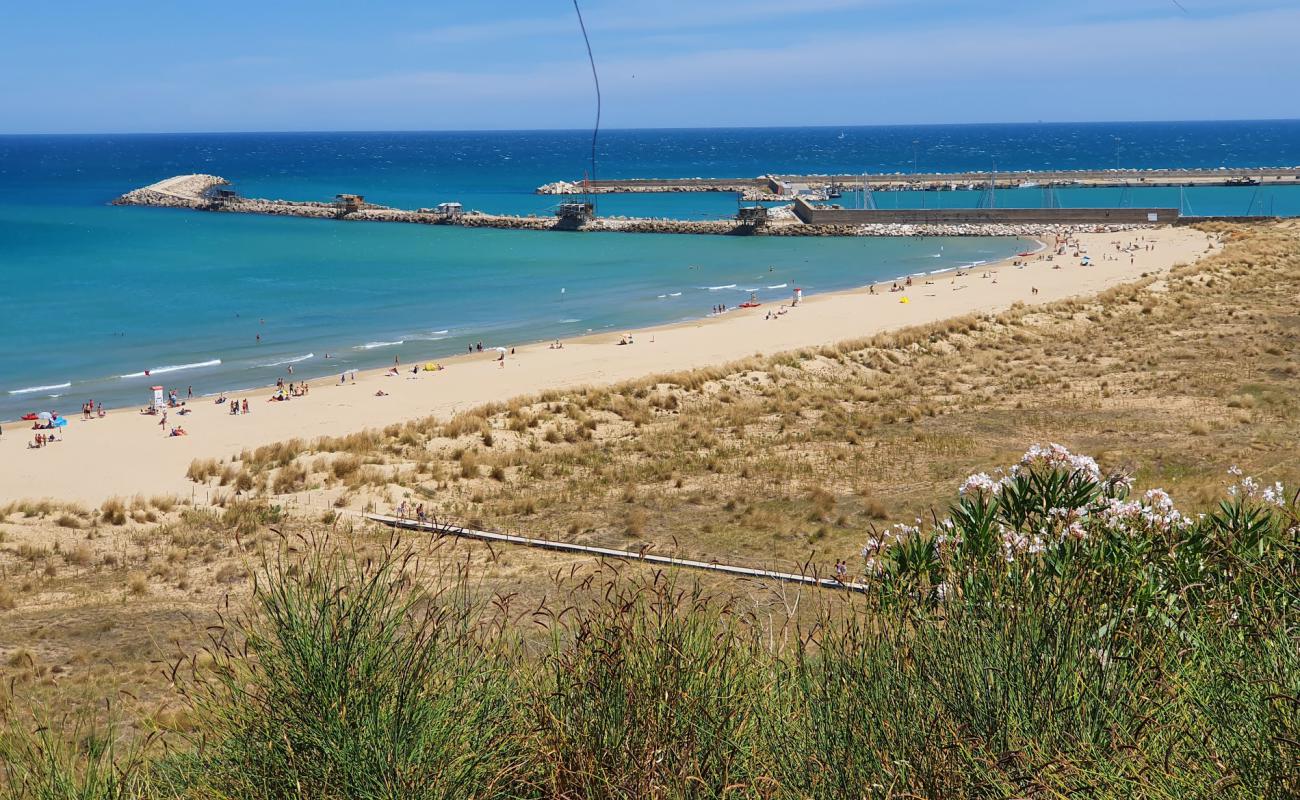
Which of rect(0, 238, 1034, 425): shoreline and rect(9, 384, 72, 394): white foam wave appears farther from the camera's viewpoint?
rect(9, 384, 72, 394): white foam wave

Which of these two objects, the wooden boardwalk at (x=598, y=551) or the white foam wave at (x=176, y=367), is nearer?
the wooden boardwalk at (x=598, y=551)

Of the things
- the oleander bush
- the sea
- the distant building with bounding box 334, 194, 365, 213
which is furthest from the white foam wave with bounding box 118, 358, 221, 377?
the distant building with bounding box 334, 194, 365, 213

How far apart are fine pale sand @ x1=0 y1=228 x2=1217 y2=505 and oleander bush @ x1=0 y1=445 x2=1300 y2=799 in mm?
16340

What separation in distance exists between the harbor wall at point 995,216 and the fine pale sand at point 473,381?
2051cm

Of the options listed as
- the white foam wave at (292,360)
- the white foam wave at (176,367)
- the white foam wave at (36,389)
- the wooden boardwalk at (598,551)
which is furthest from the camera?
the white foam wave at (292,360)

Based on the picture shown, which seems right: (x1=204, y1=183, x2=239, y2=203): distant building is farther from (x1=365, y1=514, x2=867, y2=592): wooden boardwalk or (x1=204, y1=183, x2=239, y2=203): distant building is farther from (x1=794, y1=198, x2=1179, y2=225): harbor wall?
(x1=365, y1=514, x2=867, y2=592): wooden boardwalk

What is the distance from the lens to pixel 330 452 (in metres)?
21.2

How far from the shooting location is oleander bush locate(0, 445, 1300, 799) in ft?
12.5

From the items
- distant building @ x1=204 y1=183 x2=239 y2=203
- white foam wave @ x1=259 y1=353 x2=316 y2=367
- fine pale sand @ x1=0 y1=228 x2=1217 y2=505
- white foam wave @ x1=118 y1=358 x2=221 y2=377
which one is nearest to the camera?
fine pale sand @ x1=0 y1=228 x2=1217 y2=505

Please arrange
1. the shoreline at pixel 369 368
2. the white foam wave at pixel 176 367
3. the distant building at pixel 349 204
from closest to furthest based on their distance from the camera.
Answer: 1. the shoreline at pixel 369 368
2. the white foam wave at pixel 176 367
3. the distant building at pixel 349 204

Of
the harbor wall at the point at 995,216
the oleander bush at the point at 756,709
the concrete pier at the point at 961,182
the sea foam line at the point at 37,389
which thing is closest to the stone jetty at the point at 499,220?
the harbor wall at the point at 995,216

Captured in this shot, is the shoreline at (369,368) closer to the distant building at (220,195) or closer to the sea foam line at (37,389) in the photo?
the sea foam line at (37,389)

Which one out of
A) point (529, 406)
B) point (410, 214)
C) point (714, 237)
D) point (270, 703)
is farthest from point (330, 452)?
point (410, 214)

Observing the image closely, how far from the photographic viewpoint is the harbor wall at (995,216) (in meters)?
74.9
